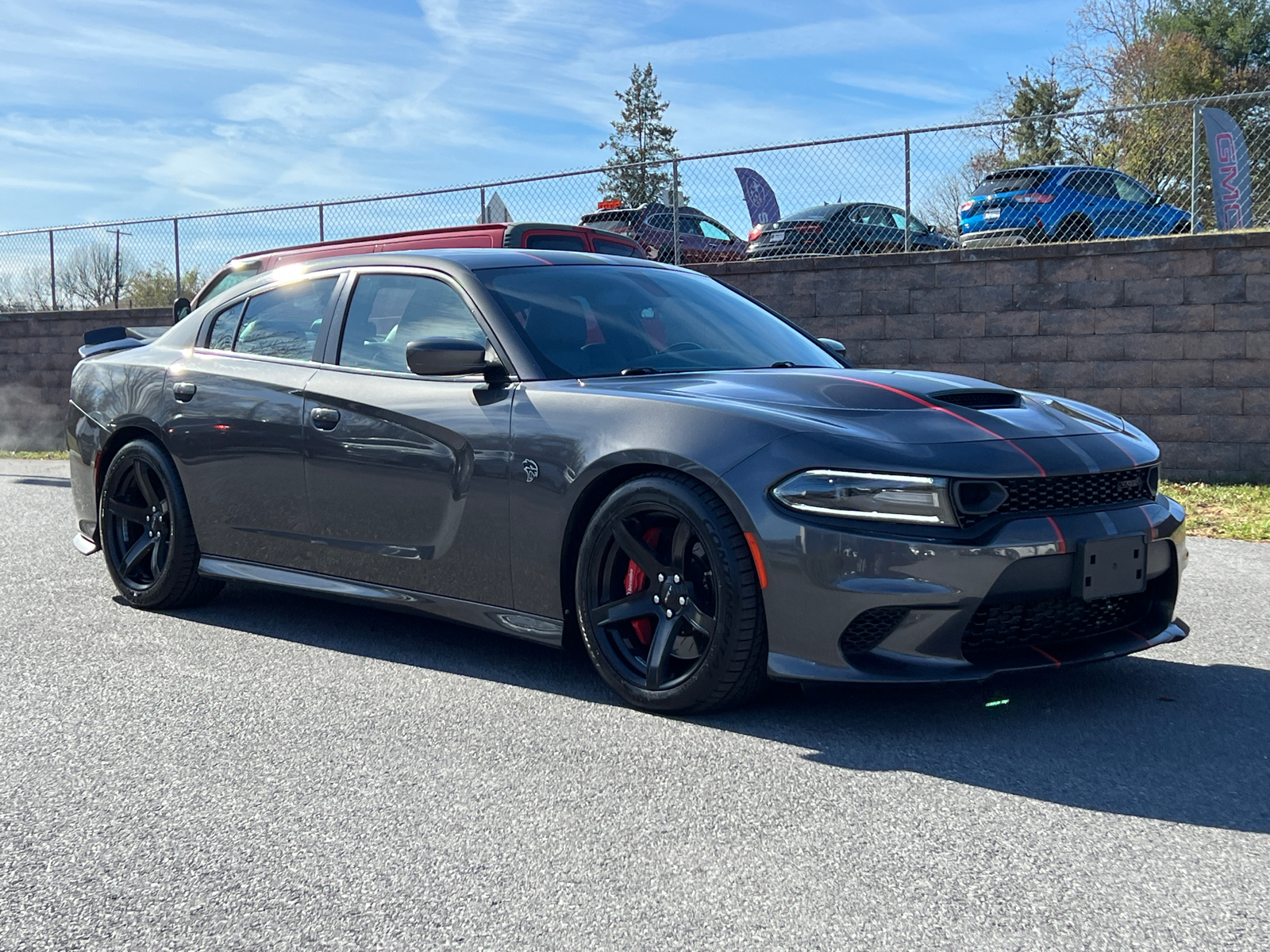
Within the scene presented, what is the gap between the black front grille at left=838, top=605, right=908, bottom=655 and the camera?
3.49m

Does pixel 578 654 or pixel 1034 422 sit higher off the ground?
pixel 1034 422

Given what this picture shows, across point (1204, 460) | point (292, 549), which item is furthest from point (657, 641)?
point (1204, 460)

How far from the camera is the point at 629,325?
4.63 m

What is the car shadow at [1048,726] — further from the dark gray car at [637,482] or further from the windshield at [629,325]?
the windshield at [629,325]

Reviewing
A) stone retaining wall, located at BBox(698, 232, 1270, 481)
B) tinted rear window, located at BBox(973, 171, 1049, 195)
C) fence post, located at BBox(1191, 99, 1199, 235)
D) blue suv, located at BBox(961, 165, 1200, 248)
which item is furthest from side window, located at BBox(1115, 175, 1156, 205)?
tinted rear window, located at BBox(973, 171, 1049, 195)

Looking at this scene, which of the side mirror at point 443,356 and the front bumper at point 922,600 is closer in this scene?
the front bumper at point 922,600

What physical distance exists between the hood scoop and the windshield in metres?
0.82

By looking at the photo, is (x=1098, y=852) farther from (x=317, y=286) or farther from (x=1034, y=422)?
(x=317, y=286)

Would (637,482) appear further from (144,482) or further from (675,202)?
(675,202)

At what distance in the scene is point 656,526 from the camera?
154 inches

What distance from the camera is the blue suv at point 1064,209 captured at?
11.0 m

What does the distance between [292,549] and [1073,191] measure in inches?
383

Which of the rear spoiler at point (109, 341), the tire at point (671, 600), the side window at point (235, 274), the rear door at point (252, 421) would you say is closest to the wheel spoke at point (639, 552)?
the tire at point (671, 600)

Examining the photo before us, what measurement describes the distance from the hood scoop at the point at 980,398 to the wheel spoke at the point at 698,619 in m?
1.01
